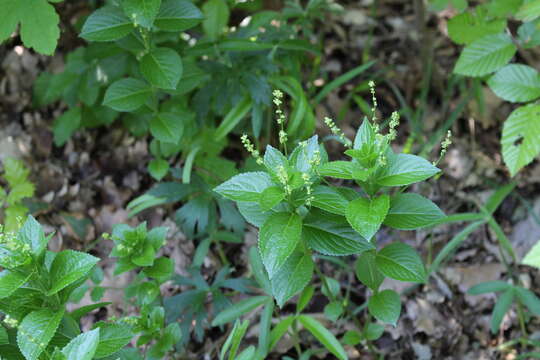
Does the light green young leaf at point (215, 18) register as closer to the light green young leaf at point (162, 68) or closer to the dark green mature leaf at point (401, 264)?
the light green young leaf at point (162, 68)

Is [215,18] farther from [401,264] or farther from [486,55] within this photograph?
[401,264]

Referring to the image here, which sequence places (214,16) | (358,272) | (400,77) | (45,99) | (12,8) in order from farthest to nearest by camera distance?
(400,77) → (45,99) → (214,16) → (12,8) → (358,272)

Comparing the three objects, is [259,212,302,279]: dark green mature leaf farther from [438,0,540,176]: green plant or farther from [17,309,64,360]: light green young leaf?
[438,0,540,176]: green plant

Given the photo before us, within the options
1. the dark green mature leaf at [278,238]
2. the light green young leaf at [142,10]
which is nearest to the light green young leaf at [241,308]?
the dark green mature leaf at [278,238]

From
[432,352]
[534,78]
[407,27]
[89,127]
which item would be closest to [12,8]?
[89,127]

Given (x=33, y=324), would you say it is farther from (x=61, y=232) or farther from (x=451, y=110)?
(x=451, y=110)

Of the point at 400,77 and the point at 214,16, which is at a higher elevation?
the point at 214,16

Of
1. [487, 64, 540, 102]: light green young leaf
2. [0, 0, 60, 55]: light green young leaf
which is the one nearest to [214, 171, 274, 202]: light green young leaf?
[0, 0, 60, 55]: light green young leaf
